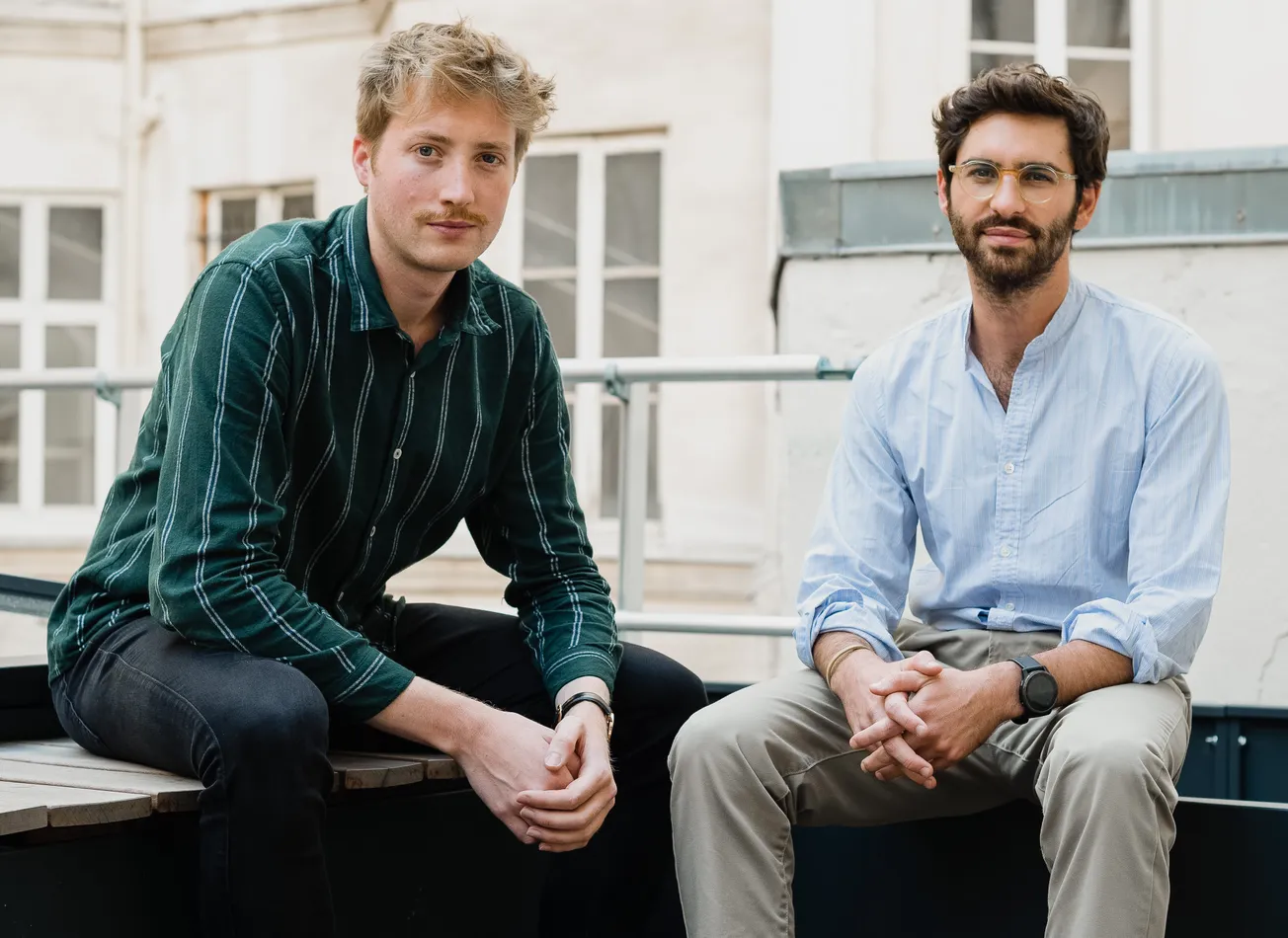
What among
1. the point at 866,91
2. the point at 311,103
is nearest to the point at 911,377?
the point at 866,91

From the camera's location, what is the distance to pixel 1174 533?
76.5 inches

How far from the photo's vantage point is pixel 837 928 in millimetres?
2111

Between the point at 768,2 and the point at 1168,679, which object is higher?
the point at 768,2

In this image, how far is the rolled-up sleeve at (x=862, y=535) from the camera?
2.10m

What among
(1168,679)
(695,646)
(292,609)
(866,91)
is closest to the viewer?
(292,609)

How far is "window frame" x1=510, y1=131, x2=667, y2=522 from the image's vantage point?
28.1ft

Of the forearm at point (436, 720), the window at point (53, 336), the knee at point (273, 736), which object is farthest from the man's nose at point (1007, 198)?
the window at point (53, 336)

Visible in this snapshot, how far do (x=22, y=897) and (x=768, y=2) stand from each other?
7.41m

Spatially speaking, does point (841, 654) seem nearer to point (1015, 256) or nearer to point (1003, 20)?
point (1015, 256)

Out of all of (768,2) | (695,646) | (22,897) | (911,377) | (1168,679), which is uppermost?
(768,2)

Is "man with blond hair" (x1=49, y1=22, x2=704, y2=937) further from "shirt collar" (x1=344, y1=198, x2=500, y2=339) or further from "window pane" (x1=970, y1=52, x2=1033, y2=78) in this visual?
"window pane" (x1=970, y1=52, x2=1033, y2=78)

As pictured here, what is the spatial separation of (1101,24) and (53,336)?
6.34m

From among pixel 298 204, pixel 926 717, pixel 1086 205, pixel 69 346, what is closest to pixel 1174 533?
pixel 926 717

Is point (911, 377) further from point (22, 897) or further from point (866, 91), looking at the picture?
point (866, 91)
